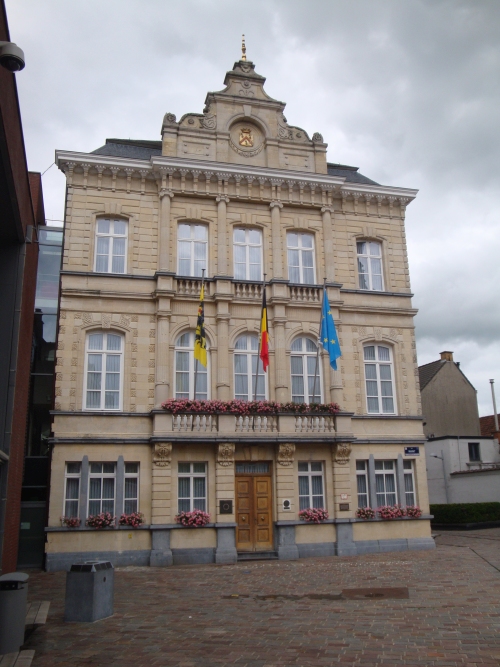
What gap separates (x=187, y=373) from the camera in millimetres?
21344

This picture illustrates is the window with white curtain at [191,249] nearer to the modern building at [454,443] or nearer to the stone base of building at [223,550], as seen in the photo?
the stone base of building at [223,550]

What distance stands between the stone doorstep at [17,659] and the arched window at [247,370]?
43.2 feet

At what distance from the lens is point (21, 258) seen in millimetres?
13008

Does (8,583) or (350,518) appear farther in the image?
(350,518)

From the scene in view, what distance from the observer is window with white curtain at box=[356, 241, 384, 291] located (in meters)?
24.3

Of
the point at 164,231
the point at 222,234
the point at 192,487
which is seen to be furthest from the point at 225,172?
the point at 192,487

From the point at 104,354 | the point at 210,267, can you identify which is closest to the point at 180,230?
the point at 210,267

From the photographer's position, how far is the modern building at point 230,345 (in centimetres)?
1984

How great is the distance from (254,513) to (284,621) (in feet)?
32.9

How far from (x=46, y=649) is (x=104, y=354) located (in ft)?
41.1

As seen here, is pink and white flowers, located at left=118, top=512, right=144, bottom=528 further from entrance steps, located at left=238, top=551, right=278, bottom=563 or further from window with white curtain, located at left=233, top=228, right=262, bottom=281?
window with white curtain, located at left=233, top=228, right=262, bottom=281

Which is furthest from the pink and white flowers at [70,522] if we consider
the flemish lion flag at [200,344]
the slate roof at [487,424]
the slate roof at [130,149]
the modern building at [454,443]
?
the slate roof at [487,424]

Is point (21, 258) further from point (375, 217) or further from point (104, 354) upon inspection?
point (375, 217)

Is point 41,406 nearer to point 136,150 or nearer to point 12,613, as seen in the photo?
point 136,150
